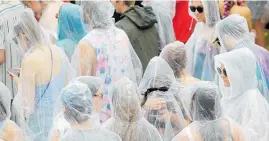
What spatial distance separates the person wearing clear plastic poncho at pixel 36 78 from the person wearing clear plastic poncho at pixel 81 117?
1280 mm

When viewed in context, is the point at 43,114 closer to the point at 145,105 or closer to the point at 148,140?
the point at 145,105

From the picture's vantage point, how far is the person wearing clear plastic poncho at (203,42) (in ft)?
31.7

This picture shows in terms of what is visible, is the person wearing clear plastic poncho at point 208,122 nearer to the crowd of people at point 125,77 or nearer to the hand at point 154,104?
the crowd of people at point 125,77

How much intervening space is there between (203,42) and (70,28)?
1.39 metres

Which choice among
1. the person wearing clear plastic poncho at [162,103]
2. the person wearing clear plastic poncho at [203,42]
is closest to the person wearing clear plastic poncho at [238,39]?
the person wearing clear plastic poncho at [203,42]

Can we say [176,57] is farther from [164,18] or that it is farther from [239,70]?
[164,18]

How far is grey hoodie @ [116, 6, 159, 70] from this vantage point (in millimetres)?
9781

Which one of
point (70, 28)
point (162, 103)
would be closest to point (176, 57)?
point (162, 103)

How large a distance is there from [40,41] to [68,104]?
1.61 meters

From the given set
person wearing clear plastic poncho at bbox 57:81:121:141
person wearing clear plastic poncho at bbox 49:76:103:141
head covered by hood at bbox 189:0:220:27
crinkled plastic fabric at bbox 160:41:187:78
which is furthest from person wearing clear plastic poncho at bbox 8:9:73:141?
head covered by hood at bbox 189:0:220:27

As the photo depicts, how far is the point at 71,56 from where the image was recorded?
9234 mm

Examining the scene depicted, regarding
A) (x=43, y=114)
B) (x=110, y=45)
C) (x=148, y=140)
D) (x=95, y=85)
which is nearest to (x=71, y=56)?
(x=110, y=45)

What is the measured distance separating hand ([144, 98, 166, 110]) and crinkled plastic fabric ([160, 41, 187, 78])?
642 mm

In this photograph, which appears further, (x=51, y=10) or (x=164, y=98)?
(x=51, y=10)
